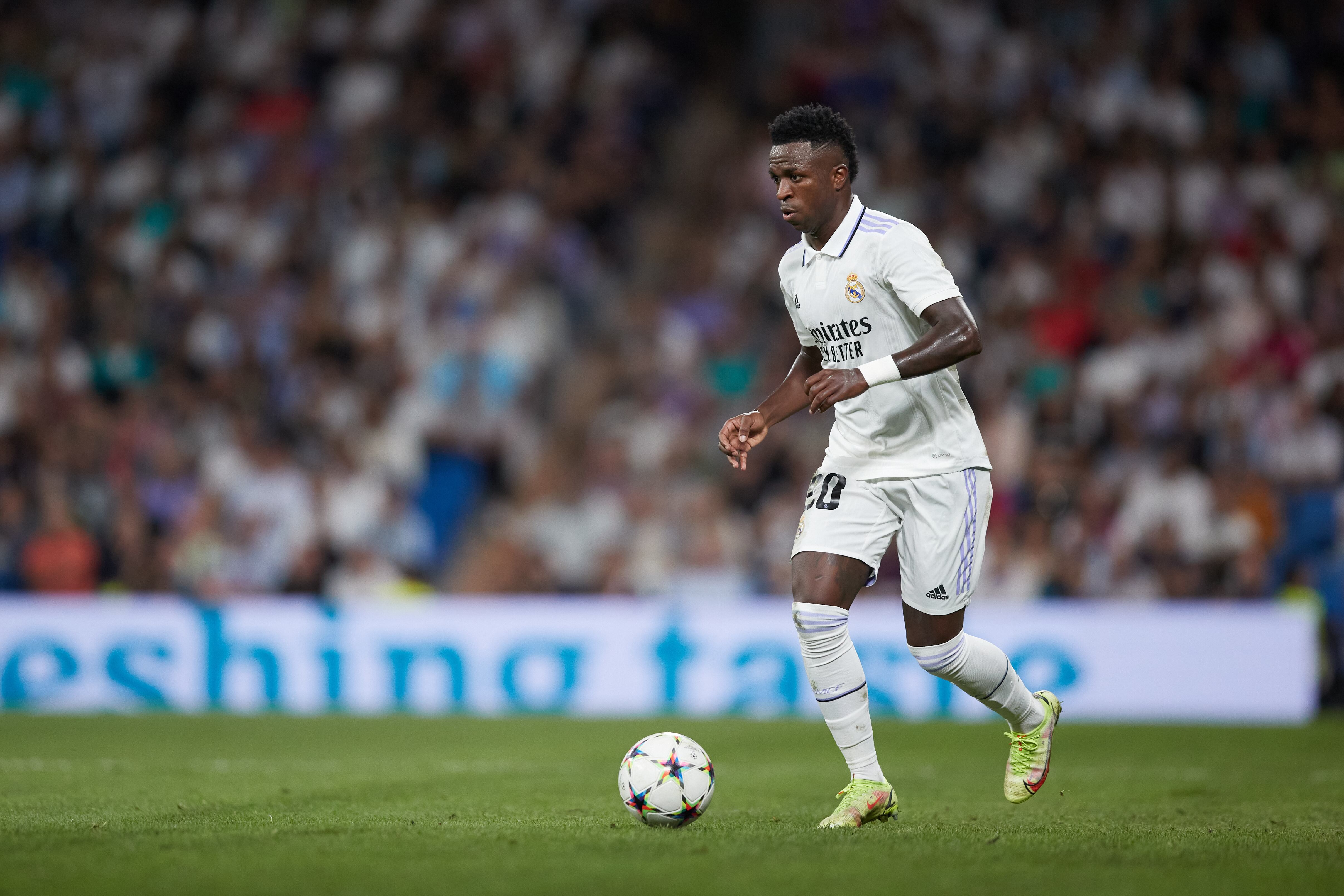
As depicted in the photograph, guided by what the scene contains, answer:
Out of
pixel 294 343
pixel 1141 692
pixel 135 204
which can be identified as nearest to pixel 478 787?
pixel 1141 692

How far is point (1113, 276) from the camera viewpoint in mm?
14703

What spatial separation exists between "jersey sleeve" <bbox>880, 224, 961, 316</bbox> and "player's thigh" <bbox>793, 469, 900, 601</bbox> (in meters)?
0.76

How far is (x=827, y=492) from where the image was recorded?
246 inches

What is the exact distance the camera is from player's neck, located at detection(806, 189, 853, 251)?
6.18 meters

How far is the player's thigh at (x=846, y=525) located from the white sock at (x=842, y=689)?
0.16 m

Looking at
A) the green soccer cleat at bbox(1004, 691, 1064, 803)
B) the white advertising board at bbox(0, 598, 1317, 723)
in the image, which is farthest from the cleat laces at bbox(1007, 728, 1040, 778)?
the white advertising board at bbox(0, 598, 1317, 723)

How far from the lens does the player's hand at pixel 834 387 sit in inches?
220

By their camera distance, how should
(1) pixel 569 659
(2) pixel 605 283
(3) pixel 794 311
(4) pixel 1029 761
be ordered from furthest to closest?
(2) pixel 605 283 < (1) pixel 569 659 < (4) pixel 1029 761 < (3) pixel 794 311

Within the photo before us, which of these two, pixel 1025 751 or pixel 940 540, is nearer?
pixel 940 540

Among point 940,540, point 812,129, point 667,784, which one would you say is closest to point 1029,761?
point 940,540

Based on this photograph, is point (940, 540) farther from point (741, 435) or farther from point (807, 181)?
point (807, 181)

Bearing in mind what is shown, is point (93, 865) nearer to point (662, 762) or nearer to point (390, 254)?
point (662, 762)

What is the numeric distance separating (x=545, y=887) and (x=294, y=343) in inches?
448

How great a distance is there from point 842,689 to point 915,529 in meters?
0.71
